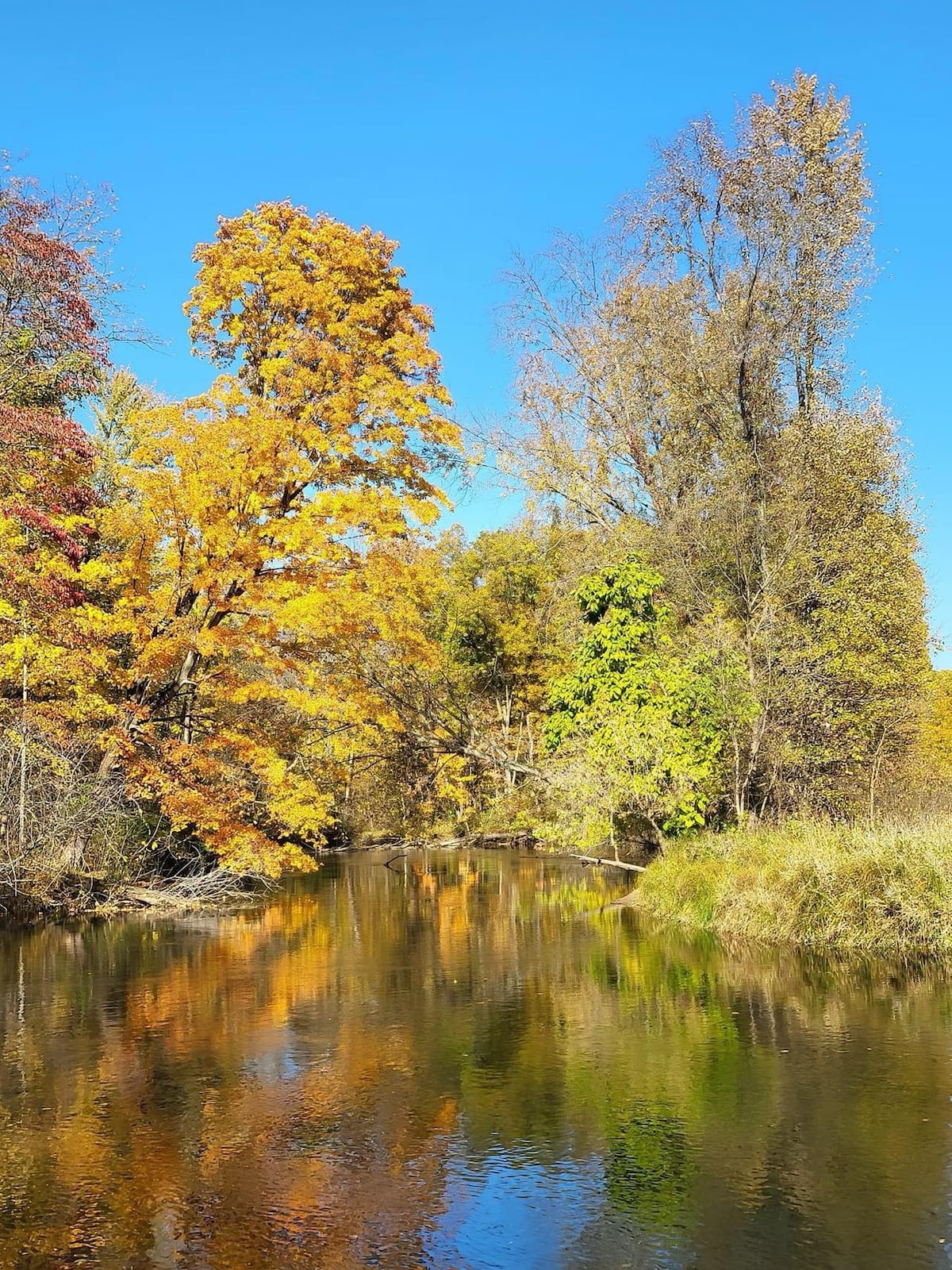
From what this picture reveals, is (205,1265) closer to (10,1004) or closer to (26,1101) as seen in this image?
(26,1101)

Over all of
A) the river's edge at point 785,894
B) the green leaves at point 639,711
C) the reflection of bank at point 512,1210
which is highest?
the green leaves at point 639,711

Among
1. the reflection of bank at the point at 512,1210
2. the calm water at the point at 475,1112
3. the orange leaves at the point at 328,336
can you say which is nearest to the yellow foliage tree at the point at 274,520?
the orange leaves at the point at 328,336

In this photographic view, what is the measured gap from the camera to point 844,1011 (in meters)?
12.0

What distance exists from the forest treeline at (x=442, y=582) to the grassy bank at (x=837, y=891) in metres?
3.67

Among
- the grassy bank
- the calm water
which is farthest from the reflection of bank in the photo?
the grassy bank

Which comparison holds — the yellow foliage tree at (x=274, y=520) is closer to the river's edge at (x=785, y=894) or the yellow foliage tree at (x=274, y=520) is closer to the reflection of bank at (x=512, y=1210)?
the river's edge at (x=785, y=894)

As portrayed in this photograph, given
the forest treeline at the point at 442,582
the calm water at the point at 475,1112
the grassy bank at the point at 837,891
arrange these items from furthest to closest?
the forest treeline at the point at 442,582
the grassy bank at the point at 837,891
the calm water at the point at 475,1112

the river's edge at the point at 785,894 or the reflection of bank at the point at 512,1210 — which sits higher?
the river's edge at the point at 785,894

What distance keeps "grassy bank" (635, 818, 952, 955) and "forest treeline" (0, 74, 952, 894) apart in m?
3.67

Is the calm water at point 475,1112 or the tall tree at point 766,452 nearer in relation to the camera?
the calm water at point 475,1112

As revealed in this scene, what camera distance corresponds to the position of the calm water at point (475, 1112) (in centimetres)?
650

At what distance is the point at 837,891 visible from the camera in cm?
1551

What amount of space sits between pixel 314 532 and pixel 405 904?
27.4ft

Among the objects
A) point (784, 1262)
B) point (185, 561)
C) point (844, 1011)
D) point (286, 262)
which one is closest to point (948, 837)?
point (844, 1011)
